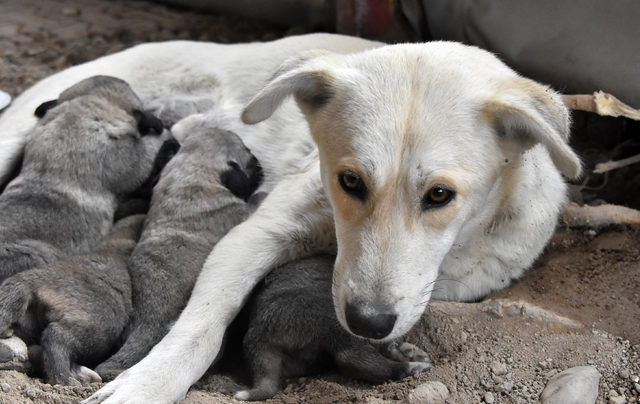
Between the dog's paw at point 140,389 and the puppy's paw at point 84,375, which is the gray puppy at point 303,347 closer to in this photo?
the dog's paw at point 140,389

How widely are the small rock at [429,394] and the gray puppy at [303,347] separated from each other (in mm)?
162

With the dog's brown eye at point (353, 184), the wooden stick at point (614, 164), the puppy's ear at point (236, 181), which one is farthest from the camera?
the wooden stick at point (614, 164)

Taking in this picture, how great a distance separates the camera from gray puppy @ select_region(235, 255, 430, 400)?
10.2ft

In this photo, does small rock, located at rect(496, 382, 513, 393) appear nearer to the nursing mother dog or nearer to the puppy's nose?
the nursing mother dog

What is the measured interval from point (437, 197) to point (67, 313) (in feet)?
5.21

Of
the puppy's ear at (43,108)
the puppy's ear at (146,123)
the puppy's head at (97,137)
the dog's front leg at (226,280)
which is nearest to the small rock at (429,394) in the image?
the dog's front leg at (226,280)

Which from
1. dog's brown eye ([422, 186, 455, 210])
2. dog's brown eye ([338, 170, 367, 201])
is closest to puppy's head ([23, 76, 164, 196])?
dog's brown eye ([338, 170, 367, 201])

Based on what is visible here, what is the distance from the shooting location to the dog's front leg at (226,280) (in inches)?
123

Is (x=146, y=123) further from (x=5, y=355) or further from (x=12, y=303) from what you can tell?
(x=5, y=355)

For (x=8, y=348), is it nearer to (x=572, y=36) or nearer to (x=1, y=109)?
(x=1, y=109)

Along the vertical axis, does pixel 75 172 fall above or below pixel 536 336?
above

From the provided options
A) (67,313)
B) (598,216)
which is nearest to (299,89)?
(67,313)

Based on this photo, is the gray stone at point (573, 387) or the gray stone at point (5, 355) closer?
the gray stone at point (573, 387)

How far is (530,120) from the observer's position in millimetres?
2881
